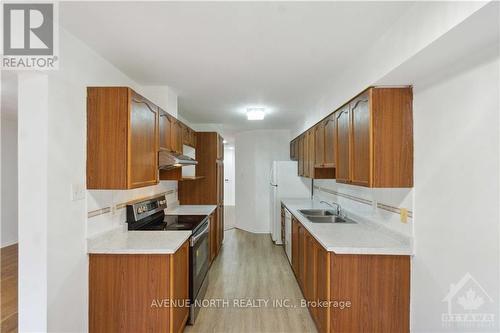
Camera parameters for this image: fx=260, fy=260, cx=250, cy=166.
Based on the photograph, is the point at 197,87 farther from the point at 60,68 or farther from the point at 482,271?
the point at 482,271

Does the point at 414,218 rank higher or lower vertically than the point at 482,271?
higher

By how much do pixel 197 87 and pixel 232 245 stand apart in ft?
11.1

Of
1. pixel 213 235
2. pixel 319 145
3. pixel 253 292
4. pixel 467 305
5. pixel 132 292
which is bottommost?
pixel 253 292

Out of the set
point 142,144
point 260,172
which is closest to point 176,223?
point 142,144

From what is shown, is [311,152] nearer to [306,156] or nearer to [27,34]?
[306,156]

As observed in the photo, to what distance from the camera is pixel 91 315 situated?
206 centimetres

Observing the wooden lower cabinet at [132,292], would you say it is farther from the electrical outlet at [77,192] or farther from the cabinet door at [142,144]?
the cabinet door at [142,144]

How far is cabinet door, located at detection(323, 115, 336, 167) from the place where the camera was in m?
2.75

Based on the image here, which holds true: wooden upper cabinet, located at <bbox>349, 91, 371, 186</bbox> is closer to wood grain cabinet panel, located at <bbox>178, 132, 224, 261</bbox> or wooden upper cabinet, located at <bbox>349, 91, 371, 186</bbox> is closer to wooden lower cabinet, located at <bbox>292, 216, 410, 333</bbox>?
wooden lower cabinet, located at <bbox>292, 216, 410, 333</bbox>

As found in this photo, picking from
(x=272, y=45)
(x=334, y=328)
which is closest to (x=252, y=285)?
(x=334, y=328)

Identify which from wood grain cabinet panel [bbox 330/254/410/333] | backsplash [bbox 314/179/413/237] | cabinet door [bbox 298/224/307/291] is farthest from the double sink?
wood grain cabinet panel [bbox 330/254/410/333]

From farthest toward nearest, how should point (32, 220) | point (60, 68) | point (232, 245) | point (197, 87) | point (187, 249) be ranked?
point (232, 245), point (197, 87), point (187, 249), point (60, 68), point (32, 220)

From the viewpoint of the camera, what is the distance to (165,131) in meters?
2.84

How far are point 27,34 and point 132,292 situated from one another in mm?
1912
